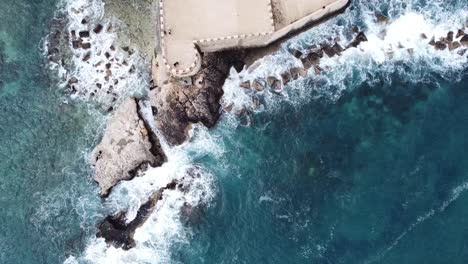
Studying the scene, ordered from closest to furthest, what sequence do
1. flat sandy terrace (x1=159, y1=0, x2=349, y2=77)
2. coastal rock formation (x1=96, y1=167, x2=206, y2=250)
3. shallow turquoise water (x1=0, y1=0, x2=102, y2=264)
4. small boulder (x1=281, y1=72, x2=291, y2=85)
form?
flat sandy terrace (x1=159, y1=0, x2=349, y2=77)
small boulder (x1=281, y1=72, x2=291, y2=85)
coastal rock formation (x1=96, y1=167, x2=206, y2=250)
shallow turquoise water (x1=0, y1=0, x2=102, y2=264)

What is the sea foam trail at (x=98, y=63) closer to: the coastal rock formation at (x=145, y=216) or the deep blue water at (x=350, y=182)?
the coastal rock formation at (x=145, y=216)

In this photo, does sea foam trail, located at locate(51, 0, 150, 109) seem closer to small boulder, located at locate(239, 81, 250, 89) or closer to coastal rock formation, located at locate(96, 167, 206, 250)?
small boulder, located at locate(239, 81, 250, 89)

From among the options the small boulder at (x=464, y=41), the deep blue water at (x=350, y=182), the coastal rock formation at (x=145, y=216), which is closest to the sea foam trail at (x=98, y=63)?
the coastal rock formation at (x=145, y=216)

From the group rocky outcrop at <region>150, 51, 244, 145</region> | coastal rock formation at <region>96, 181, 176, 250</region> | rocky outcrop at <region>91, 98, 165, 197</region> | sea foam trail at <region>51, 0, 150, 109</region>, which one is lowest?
coastal rock formation at <region>96, 181, 176, 250</region>

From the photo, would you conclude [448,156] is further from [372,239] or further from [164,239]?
[164,239]

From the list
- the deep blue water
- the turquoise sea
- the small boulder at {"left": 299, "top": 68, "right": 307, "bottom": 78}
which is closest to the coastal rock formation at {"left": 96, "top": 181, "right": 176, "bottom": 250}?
the turquoise sea

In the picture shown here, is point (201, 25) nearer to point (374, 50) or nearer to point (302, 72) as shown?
point (302, 72)
